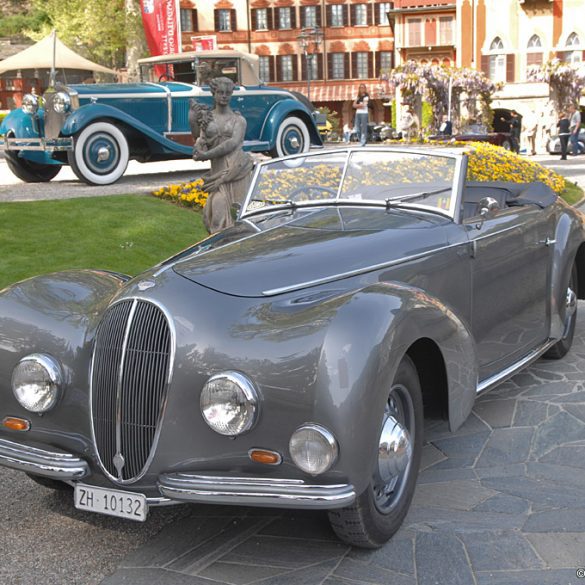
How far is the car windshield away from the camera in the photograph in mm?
4969

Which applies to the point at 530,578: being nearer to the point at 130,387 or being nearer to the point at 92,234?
the point at 130,387

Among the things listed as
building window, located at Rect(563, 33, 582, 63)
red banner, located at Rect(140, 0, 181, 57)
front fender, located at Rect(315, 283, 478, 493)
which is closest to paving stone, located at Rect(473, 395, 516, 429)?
front fender, located at Rect(315, 283, 478, 493)

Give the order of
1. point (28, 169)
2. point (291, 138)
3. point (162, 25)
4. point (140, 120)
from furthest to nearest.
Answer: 1. point (162, 25)
2. point (291, 138)
3. point (28, 169)
4. point (140, 120)

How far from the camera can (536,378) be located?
19.5 feet

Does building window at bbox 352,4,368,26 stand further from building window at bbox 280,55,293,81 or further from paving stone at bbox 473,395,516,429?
paving stone at bbox 473,395,516,429

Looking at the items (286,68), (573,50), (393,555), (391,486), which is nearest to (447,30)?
(286,68)

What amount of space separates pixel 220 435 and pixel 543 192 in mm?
3431

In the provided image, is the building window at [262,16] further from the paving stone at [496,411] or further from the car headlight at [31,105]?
the paving stone at [496,411]

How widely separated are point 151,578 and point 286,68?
65.2 metres

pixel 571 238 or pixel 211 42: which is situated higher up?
pixel 211 42

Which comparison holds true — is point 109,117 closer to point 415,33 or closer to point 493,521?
point 493,521

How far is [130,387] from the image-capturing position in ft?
11.5

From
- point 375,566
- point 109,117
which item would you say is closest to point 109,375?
point 375,566

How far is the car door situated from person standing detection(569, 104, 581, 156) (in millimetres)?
24699
